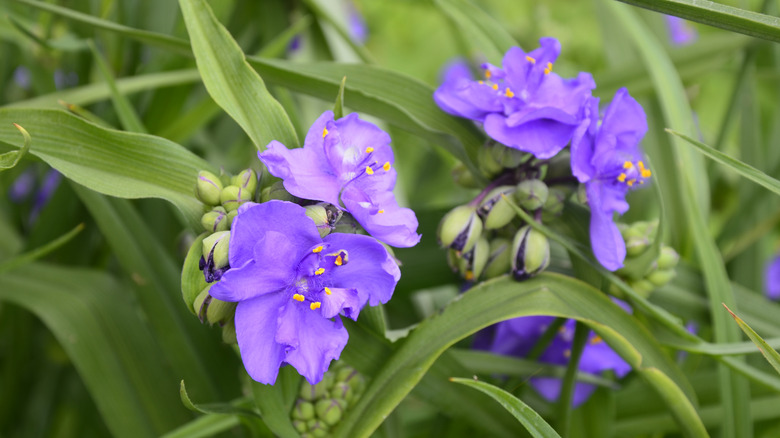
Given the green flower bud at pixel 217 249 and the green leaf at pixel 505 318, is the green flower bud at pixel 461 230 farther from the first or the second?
the green flower bud at pixel 217 249

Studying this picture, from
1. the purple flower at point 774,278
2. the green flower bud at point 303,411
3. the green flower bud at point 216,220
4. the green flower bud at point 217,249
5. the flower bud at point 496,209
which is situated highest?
the purple flower at point 774,278

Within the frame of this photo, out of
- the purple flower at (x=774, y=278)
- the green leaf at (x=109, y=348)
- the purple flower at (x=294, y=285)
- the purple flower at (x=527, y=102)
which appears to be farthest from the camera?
the purple flower at (x=774, y=278)

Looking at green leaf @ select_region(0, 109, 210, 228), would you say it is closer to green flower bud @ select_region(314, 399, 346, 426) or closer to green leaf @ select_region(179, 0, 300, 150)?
green leaf @ select_region(179, 0, 300, 150)

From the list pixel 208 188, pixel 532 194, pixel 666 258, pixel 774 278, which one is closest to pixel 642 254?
pixel 666 258

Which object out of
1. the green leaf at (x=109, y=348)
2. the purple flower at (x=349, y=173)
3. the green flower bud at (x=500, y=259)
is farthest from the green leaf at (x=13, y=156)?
the green flower bud at (x=500, y=259)

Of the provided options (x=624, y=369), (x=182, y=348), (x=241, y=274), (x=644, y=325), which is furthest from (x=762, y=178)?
(x=182, y=348)

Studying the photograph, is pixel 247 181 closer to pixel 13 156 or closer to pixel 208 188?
pixel 208 188
